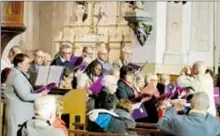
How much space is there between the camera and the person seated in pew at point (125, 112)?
374cm

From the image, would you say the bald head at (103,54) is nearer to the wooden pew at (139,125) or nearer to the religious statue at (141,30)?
the religious statue at (141,30)

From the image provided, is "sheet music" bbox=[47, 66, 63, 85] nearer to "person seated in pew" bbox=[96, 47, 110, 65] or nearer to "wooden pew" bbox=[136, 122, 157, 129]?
"person seated in pew" bbox=[96, 47, 110, 65]

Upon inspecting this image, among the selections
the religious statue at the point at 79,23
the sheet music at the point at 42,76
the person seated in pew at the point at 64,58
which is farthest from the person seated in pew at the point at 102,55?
the sheet music at the point at 42,76

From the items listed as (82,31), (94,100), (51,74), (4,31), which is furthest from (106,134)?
(82,31)

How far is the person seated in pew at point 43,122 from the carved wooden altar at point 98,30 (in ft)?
4.07

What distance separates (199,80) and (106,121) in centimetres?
64

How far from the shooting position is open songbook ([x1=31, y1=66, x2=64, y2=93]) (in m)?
4.01

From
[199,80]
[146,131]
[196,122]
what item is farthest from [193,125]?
[199,80]

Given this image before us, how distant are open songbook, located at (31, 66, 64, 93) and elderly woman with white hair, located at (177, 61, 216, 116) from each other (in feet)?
2.56

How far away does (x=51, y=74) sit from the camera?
4.07 meters

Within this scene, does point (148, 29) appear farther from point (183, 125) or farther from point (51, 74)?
point (183, 125)

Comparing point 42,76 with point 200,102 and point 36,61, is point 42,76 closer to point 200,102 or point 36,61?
point 36,61

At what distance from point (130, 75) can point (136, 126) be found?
0.44 meters

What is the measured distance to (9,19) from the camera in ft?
13.7
